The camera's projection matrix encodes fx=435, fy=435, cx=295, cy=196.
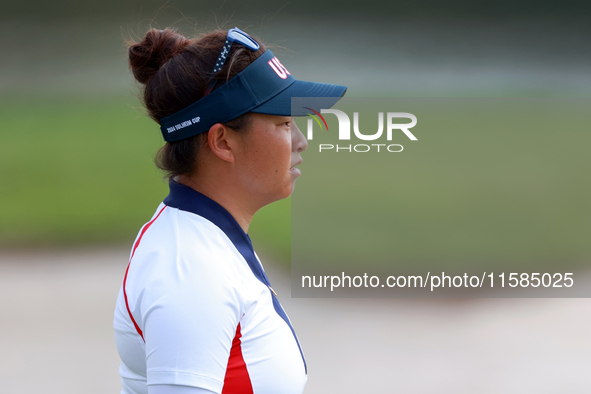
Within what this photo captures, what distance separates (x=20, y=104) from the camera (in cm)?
312

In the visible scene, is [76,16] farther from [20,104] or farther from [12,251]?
[12,251]

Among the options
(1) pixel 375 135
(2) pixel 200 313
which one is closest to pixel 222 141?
(2) pixel 200 313

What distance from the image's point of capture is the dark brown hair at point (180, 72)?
28.7 inches

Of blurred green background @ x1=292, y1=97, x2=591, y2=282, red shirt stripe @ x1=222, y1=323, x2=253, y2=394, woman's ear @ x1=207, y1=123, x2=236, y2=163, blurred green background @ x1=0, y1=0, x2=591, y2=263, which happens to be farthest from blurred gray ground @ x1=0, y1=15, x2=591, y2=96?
red shirt stripe @ x1=222, y1=323, x2=253, y2=394

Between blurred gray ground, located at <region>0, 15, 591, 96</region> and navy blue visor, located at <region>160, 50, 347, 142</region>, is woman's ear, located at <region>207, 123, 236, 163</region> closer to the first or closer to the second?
navy blue visor, located at <region>160, 50, 347, 142</region>

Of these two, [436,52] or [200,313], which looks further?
[436,52]

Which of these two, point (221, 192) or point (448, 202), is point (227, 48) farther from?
point (448, 202)

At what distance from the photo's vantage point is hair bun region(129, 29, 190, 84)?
2.54ft

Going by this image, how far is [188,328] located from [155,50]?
500 millimetres

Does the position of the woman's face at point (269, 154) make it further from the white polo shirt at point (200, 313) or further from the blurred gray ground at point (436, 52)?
the blurred gray ground at point (436, 52)

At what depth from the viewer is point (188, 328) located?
0.55 metres

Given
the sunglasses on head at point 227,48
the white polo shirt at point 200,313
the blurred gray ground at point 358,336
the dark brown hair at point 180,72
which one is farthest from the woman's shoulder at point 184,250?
the blurred gray ground at point 358,336

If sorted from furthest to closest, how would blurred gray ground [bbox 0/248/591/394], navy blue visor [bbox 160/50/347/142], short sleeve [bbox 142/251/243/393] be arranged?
blurred gray ground [bbox 0/248/591/394] → navy blue visor [bbox 160/50/347/142] → short sleeve [bbox 142/251/243/393]

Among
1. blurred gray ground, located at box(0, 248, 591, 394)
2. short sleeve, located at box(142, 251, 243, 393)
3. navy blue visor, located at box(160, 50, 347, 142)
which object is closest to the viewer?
short sleeve, located at box(142, 251, 243, 393)
